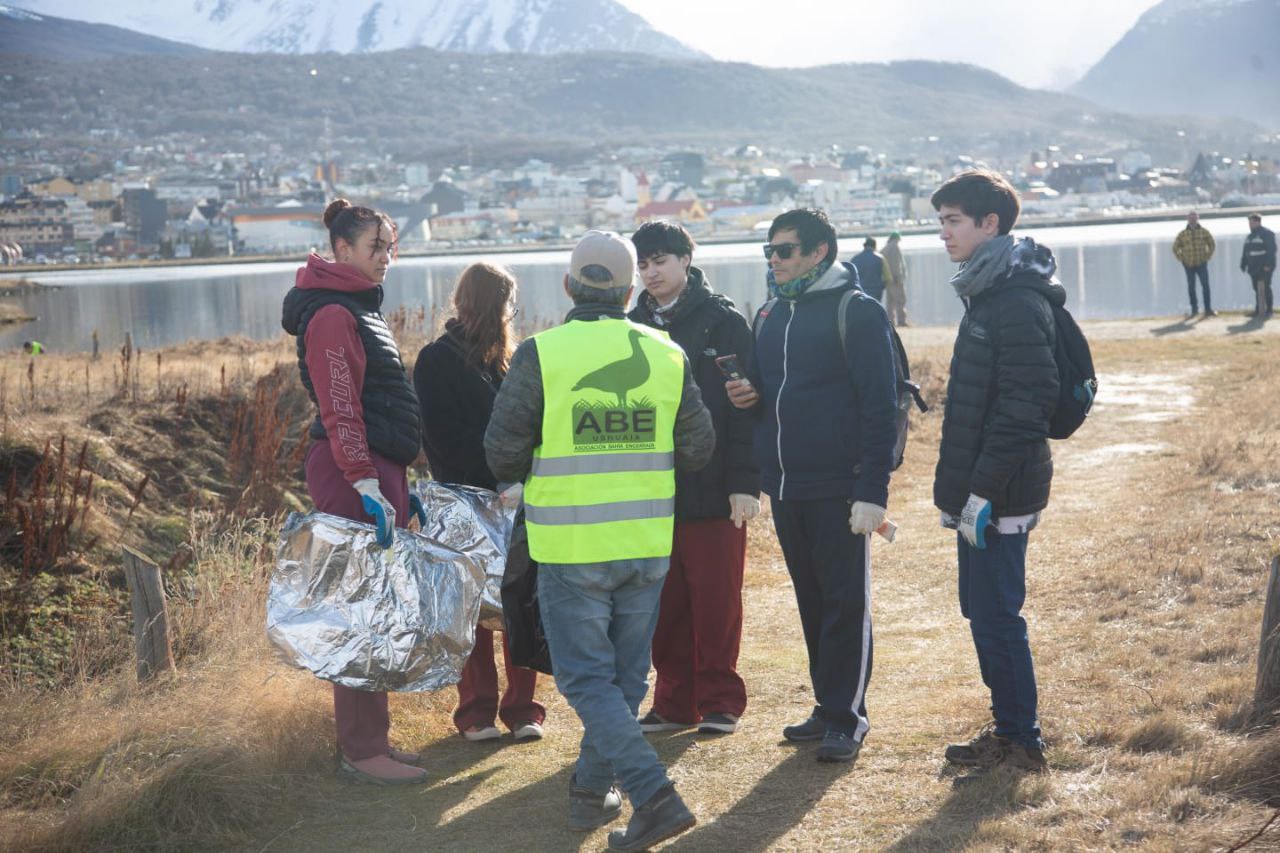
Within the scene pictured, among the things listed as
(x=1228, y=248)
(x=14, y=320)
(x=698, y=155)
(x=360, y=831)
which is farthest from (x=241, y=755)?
(x=698, y=155)

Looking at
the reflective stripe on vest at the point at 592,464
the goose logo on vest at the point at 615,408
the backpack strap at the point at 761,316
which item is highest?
the backpack strap at the point at 761,316

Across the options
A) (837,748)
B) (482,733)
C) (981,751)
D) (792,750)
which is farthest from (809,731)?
(482,733)

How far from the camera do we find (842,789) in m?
4.39

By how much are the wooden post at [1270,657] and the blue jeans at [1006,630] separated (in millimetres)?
710

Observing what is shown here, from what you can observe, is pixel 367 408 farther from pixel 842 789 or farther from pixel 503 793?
pixel 842 789

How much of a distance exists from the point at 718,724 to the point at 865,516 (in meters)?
1.11

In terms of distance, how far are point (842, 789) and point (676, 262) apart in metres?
1.90

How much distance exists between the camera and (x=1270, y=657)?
14.4ft

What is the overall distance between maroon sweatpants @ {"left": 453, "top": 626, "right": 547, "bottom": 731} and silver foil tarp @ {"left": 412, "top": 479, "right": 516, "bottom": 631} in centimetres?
34

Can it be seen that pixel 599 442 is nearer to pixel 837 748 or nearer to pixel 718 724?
pixel 837 748

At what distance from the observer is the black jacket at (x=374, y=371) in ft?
15.0

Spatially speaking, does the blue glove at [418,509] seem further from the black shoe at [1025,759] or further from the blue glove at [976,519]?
the black shoe at [1025,759]

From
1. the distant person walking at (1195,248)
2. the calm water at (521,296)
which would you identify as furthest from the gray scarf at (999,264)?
the distant person walking at (1195,248)

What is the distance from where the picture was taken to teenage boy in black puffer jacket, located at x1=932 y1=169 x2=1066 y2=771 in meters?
4.13
